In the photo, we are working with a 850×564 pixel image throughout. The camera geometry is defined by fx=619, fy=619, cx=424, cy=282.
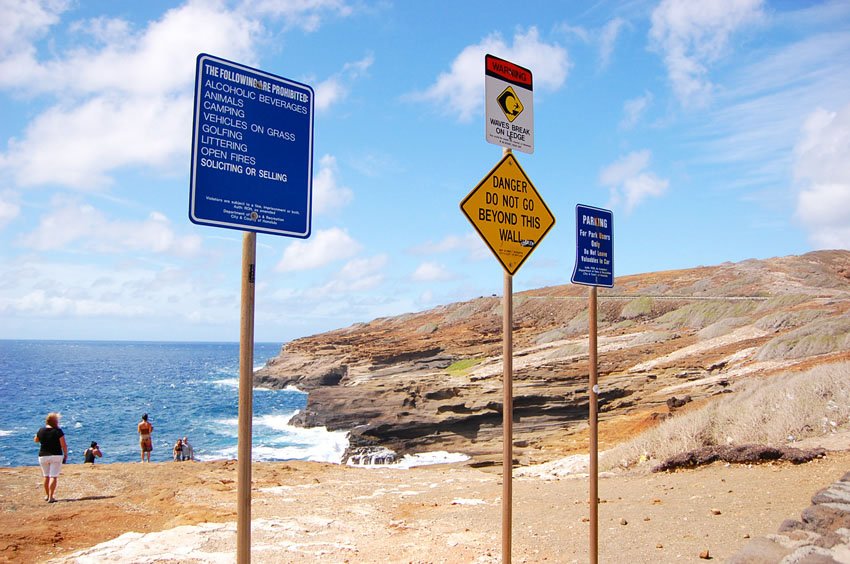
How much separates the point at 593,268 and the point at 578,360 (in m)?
27.4

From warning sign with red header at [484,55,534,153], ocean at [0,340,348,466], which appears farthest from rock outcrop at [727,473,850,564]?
ocean at [0,340,348,466]

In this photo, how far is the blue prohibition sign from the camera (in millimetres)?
2857

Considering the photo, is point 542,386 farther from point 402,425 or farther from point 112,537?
point 112,537

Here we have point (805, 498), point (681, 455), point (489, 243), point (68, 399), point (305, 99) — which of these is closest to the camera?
point (305, 99)

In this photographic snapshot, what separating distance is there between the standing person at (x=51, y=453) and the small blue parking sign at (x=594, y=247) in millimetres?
10185

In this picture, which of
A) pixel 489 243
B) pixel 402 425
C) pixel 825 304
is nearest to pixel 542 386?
pixel 402 425

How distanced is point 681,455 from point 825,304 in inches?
952

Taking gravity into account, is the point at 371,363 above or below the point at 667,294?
below

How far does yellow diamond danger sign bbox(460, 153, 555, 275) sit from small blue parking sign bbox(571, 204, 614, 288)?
2.53ft

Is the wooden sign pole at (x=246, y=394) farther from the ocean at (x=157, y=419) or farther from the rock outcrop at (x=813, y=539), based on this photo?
the ocean at (x=157, y=419)

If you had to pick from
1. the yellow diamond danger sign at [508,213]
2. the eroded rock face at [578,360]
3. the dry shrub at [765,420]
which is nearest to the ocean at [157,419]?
Answer: the eroded rock face at [578,360]

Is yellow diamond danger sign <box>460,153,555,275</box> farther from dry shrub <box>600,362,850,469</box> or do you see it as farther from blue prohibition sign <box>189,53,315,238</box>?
dry shrub <box>600,362,850,469</box>

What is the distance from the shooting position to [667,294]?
52.4 meters

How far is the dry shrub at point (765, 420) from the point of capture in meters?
11.9
